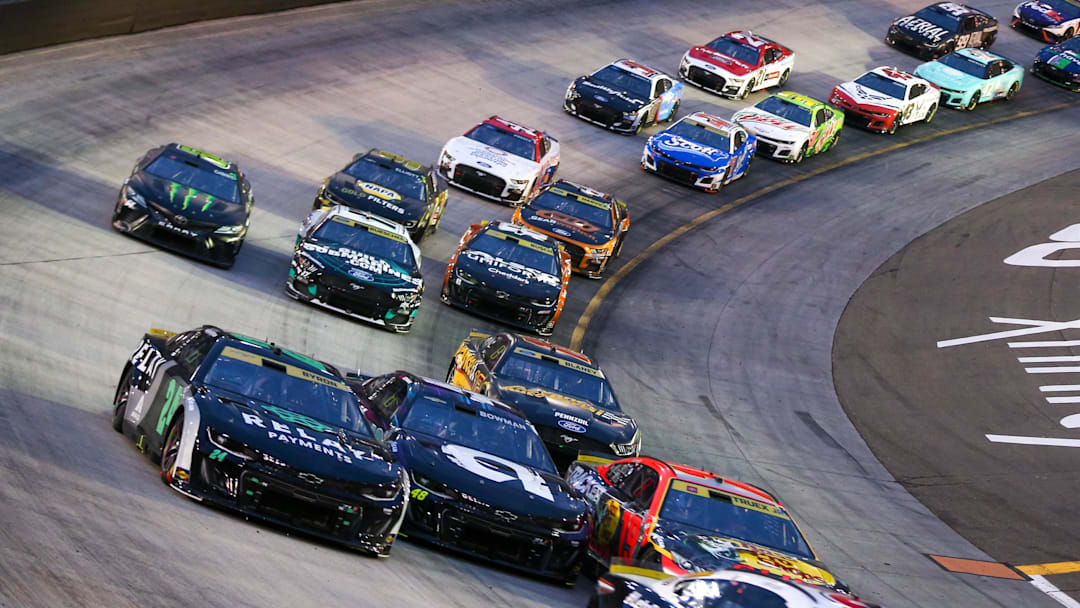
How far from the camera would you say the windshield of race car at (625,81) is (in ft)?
105

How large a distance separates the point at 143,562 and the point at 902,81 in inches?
1215

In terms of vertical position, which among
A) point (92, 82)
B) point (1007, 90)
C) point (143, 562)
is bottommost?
point (1007, 90)

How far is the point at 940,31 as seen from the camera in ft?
141

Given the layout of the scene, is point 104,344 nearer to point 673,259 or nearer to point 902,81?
point 673,259

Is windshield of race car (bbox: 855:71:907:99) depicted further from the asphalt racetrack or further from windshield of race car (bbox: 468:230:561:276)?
windshield of race car (bbox: 468:230:561:276)

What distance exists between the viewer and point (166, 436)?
37.3 ft

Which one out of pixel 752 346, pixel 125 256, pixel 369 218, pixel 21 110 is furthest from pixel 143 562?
pixel 21 110

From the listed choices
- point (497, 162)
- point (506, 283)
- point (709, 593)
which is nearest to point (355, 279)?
point (506, 283)

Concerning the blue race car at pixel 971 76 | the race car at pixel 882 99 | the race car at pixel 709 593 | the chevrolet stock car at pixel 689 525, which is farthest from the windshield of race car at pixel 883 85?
the race car at pixel 709 593

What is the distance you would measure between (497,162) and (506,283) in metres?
5.91

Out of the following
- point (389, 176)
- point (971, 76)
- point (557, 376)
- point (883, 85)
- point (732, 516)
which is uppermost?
point (732, 516)

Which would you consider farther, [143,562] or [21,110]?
[21,110]

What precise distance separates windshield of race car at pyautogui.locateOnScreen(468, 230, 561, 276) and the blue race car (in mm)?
21229

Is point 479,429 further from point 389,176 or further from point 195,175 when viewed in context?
point 389,176
